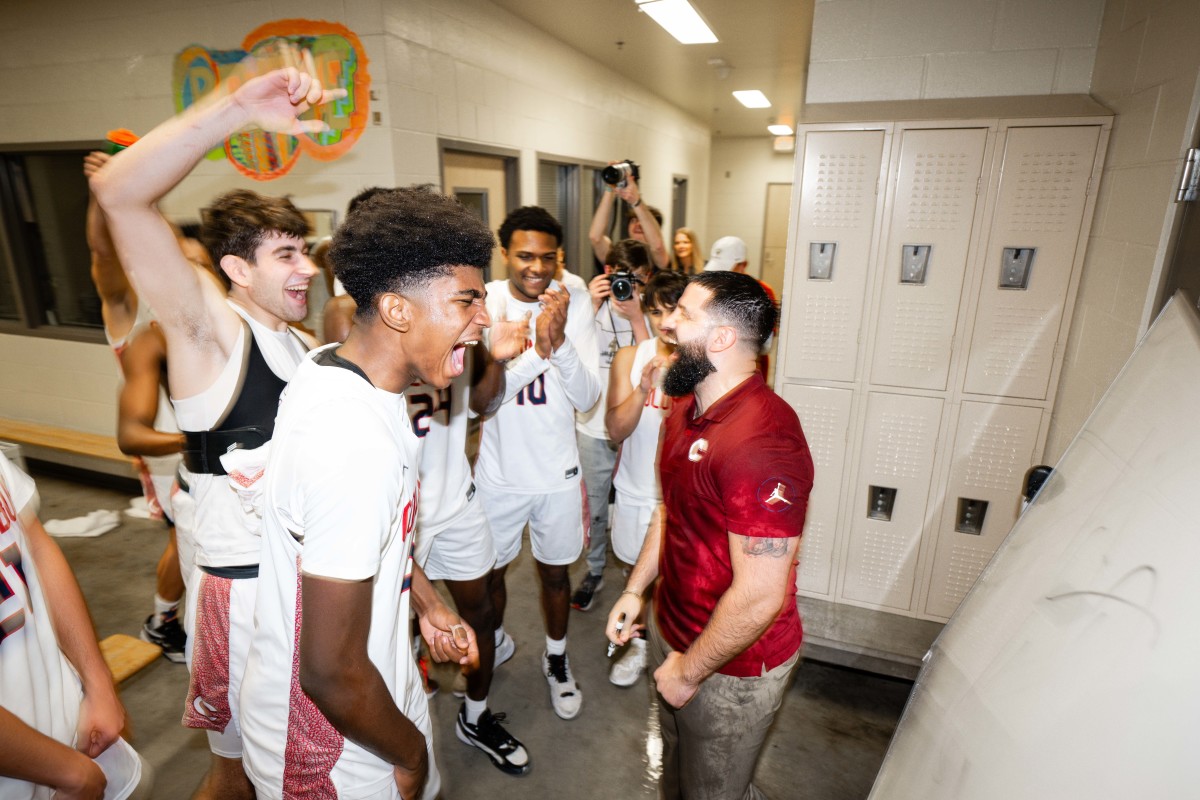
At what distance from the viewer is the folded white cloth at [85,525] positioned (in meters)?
3.57

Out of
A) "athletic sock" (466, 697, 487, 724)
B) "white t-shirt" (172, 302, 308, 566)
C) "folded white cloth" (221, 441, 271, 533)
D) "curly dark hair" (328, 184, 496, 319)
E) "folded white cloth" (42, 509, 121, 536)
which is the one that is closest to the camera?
"curly dark hair" (328, 184, 496, 319)

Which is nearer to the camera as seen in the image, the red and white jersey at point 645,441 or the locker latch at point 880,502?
the red and white jersey at point 645,441

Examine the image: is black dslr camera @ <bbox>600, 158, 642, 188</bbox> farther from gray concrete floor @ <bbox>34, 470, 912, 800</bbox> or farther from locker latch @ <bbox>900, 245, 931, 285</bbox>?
gray concrete floor @ <bbox>34, 470, 912, 800</bbox>

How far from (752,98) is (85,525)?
816 cm

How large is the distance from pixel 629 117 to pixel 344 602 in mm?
7283

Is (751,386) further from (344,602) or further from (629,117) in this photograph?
(629,117)

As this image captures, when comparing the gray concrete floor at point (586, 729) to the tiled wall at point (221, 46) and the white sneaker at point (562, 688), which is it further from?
the tiled wall at point (221, 46)

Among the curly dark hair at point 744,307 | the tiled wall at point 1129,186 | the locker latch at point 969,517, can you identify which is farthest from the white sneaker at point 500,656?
the tiled wall at point 1129,186

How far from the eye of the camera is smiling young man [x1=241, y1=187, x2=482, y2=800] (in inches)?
35.9

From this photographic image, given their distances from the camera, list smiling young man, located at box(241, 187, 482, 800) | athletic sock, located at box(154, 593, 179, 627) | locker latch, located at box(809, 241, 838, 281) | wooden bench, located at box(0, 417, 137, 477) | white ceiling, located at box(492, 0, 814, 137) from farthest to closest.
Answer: white ceiling, located at box(492, 0, 814, 137) < wooden bench, located at box(0, 417, 137, 477) < athletic sock, located at box(154, 593, 179, 627) < locker latch, located at box(809, 241, 838, 281) < smiling young man, located at box(241, 187, 482, 800)

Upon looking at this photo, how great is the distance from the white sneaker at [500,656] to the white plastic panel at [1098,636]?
1929 mm

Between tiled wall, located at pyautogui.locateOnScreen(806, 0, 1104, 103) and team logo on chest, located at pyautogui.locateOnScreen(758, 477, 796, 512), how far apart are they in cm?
206

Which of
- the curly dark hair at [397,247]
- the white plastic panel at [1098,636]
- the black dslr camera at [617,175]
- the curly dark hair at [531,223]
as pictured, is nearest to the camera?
the white plastic panel at [1098,636]

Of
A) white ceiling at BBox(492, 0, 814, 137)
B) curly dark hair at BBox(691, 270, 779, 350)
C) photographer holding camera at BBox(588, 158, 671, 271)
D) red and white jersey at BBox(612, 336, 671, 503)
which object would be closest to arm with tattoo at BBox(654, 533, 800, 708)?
curly dark hair at BBox(691, 270, 779, 350)
